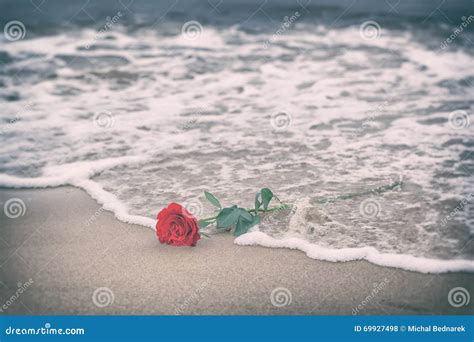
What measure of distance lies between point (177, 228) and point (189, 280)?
257 mm

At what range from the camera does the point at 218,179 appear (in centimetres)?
366

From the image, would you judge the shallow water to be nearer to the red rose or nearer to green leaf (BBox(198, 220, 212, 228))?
green leaf (BBox(198, 220, 212, 228))

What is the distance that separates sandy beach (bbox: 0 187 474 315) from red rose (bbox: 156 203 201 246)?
89mm

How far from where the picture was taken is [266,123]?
480 cm

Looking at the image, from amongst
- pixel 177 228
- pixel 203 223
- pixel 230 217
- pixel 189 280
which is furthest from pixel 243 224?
pixel 189 280

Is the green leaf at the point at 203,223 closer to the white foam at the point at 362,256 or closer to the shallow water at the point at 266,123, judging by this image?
the white foam at the point at 362,256

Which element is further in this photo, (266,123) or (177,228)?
(266,123)

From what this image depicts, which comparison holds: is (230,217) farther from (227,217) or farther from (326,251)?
(326,251)

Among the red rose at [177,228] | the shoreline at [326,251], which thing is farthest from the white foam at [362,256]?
the red rose at [177,228]

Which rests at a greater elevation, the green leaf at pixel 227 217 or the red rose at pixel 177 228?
the green leaf at pixel 227 217

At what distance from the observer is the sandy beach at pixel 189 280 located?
7.76ft

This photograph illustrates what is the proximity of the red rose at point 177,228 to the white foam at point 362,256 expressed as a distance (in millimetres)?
270

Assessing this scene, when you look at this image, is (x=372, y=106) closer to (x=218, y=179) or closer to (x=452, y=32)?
(x=218, y=179)

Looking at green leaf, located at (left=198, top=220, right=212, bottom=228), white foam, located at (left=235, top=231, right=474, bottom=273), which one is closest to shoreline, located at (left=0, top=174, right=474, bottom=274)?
Answer: white foam, located at (left=235, top=231, right=474, bottom=273)
